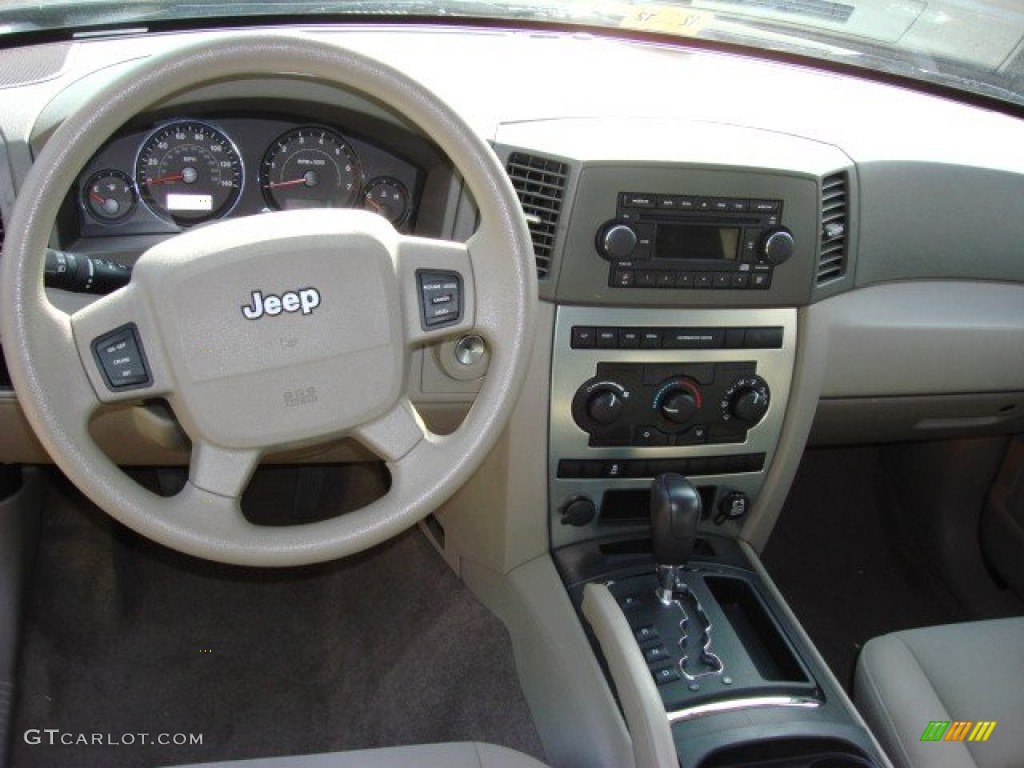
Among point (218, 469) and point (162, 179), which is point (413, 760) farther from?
point (162, 179)

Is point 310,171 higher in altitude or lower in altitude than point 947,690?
higher

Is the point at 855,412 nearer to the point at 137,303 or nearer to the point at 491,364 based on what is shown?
the point at 491,364

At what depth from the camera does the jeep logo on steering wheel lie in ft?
3.96

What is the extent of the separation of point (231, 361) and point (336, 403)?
5.4 inches

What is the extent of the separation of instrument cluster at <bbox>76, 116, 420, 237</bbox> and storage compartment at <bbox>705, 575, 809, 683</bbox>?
0.84 meters

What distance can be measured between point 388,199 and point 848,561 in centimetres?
151

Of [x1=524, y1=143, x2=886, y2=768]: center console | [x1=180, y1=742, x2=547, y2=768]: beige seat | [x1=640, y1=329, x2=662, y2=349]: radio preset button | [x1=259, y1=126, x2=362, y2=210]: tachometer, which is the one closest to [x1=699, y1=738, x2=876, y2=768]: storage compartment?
[x1=524, y1=143, x2=886, y2=768]: center console

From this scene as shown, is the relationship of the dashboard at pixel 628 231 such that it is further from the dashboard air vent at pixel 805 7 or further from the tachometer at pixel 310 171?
the dashboard air vent at pixel 805 7

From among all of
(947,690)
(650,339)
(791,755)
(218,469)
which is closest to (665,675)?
(791,755)

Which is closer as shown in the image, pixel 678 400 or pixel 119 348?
pixel 119 348

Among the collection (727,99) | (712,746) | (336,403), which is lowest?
(712,746)

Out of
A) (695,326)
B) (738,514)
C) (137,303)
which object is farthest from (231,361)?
(738,514)

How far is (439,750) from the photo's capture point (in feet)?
4.54

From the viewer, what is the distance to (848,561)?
2510mm
